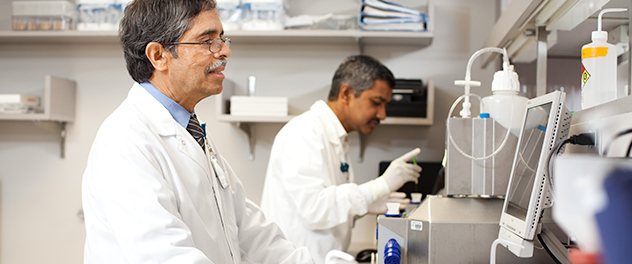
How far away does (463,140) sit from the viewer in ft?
3.35

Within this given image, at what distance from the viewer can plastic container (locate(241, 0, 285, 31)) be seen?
221 centimetres

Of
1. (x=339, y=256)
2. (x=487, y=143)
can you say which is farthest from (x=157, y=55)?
(x=487, y=143)

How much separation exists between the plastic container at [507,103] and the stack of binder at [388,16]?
118cm

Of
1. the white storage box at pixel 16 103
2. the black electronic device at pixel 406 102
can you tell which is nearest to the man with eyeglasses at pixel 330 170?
the black electronic device at pixel 406 102

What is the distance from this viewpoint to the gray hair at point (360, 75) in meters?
1.89

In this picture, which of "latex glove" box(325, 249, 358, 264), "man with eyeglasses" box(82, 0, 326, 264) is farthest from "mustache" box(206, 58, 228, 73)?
"latex glove" box(325, 249, 358, 264)

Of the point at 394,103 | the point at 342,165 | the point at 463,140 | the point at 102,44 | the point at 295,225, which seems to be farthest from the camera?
the point at 102,44

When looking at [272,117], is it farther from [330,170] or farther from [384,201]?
[384,201]

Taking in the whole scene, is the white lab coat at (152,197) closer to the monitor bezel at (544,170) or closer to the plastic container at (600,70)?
the monitor bezel at (544,170)

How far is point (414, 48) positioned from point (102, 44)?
174 centimetres

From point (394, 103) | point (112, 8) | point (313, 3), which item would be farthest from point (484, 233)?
point (112, 8)

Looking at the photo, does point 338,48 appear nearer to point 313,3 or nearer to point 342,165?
point 313,3

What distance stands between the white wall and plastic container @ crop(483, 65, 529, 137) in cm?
136

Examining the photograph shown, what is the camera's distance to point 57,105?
2.40 m
